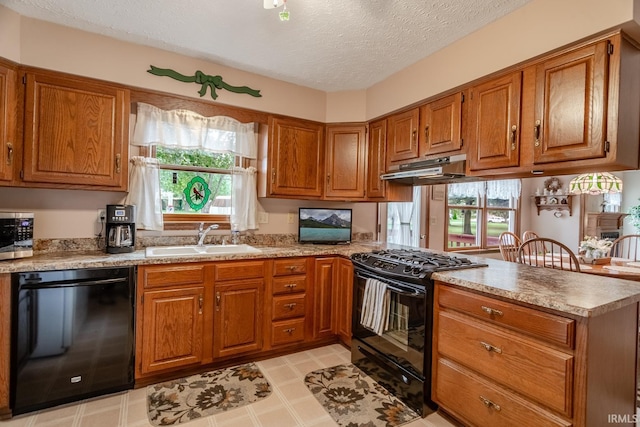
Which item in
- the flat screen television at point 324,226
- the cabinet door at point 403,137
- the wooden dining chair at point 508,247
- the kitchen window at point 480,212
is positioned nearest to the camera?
the cabinet door at point 403,137

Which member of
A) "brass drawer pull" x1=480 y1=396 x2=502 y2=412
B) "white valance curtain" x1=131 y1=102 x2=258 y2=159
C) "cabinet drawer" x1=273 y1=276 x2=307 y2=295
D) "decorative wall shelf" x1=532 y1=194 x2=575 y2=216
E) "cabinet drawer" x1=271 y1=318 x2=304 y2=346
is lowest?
"cabinet drawer" x1=271 y1=318 x2=304 y2=346

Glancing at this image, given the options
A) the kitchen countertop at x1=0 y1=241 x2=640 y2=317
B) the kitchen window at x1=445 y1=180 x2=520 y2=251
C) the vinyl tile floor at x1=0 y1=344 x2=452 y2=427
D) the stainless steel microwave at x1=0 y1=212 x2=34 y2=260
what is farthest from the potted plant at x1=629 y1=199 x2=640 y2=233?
the stainless steel microwave at x1=0 y1=212 x2=34 y2=260

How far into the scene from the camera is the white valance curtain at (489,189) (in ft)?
17.6

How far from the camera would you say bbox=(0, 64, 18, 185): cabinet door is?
1.98 m

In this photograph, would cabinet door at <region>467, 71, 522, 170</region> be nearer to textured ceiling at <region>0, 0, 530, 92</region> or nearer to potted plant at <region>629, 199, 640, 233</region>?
textured ceiling at <region>0, 0, 530, 92</region>

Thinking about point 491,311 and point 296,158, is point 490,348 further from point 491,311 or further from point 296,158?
point 296,158

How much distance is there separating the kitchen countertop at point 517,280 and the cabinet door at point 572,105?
702 mm

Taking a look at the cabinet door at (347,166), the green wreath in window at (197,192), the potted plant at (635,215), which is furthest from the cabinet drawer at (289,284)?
the potted plant at (635,215)

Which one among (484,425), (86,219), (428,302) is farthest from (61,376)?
(484,425)

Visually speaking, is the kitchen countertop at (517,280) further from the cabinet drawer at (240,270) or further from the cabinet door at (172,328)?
the cabinet door at (172,328)

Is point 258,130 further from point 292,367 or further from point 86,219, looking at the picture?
point 292,367

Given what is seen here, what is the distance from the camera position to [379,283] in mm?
2291

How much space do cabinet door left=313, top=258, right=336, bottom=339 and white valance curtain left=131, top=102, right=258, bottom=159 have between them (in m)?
1.29

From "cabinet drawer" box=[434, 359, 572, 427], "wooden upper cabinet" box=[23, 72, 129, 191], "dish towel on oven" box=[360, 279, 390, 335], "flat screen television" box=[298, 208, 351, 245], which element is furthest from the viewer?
"flat screen television" box=[298, 208, 351, 245]
